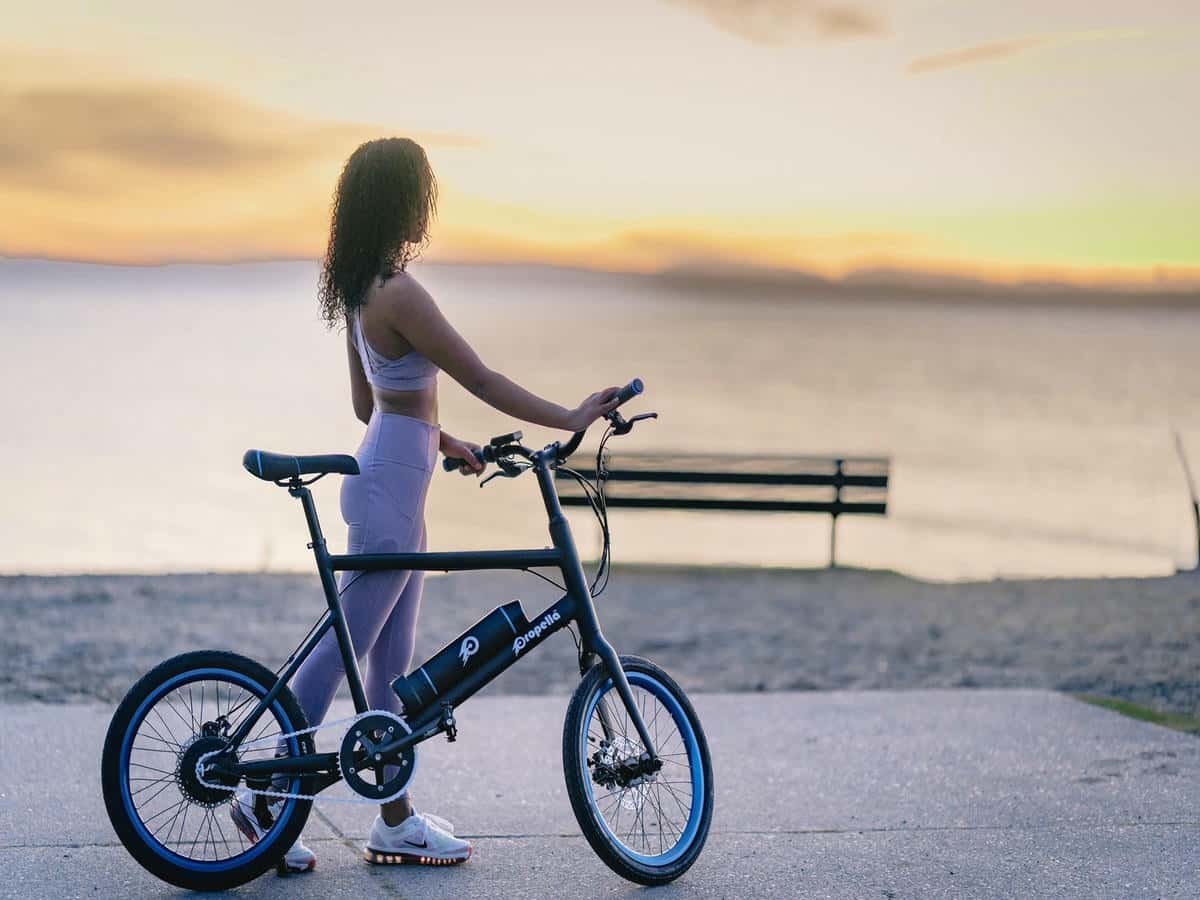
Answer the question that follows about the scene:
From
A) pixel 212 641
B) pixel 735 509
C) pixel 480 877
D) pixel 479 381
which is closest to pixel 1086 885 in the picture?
pixel 480 877

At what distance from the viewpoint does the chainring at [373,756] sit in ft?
14.1

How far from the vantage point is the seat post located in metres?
4.23

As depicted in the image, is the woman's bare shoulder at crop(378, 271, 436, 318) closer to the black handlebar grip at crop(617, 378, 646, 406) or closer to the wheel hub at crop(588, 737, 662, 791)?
the black handlebar grip at crop(617, 378, 646, 406)

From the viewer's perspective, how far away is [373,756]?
14.1 ft

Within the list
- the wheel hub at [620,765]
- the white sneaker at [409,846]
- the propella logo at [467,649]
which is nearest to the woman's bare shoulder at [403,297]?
the propella logo at [467,649]

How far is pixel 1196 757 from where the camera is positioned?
621 centimetres

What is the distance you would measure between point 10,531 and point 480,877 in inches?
665

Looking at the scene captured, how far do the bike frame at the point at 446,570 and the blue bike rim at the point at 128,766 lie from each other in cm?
6

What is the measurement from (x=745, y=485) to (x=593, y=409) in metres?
10.6

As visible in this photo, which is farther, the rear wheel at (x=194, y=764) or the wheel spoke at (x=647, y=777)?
the wheel spoke at (x=647, y=777)

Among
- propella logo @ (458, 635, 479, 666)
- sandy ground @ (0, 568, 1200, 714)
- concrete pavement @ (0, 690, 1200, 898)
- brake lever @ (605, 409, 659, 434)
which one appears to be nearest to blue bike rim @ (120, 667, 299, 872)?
concrete pavement @ (0, 690, 1200, 898)

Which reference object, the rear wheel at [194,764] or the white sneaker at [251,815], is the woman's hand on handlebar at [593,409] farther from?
the white sneaker at [251,815]

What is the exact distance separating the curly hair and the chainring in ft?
3.76

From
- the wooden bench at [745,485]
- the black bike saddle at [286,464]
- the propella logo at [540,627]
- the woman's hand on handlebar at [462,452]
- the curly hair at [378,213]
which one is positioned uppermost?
the curly hair at [378,213]
